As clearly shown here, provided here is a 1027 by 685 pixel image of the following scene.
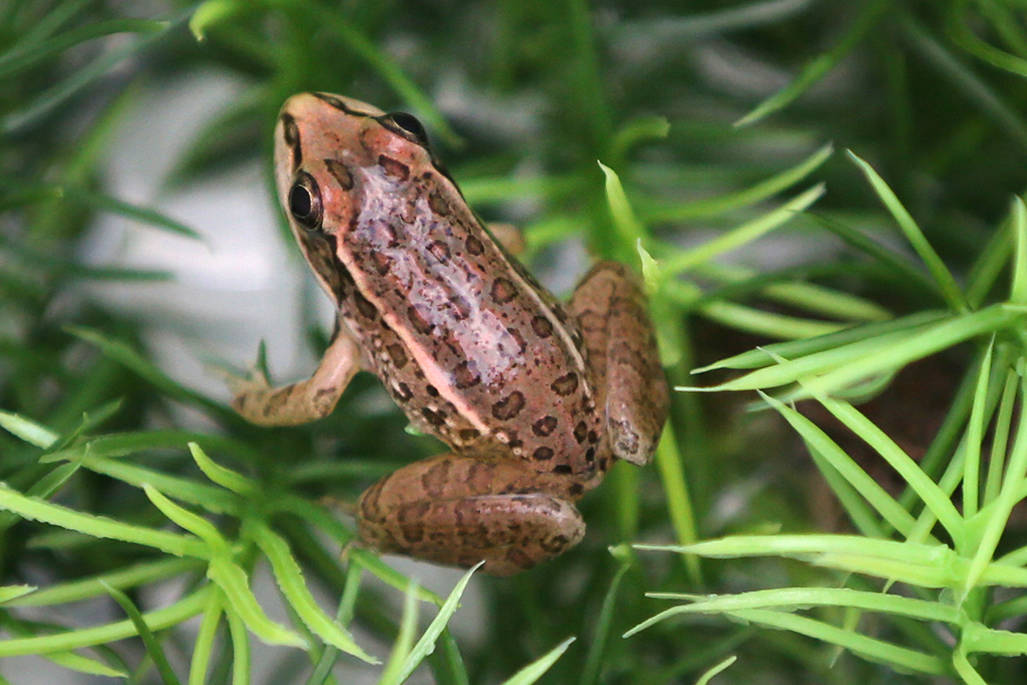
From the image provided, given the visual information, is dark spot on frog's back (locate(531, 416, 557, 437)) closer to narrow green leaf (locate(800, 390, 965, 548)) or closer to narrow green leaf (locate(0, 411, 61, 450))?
narrow green leaf (locate(800, 390, 965, 548))

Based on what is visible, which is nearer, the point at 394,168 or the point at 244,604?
the point at 244,604

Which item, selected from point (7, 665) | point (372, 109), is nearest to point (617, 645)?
point (372, 109)

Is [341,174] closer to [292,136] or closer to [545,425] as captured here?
[292,136]

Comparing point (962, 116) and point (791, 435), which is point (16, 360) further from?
point (962, 116)

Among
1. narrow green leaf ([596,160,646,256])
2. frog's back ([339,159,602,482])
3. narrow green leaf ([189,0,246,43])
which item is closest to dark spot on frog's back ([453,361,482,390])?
frog's back ([339,159,602,482])

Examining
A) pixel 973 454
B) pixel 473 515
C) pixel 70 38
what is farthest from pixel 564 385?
pixel 70 38

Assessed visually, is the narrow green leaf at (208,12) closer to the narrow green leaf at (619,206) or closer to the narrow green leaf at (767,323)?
the narrow green leaf at (619,206)

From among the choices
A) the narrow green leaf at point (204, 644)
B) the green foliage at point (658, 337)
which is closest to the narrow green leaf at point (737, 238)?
the green foliage at point (658, 337)

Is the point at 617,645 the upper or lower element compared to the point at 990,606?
lower
